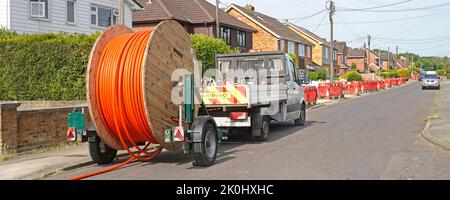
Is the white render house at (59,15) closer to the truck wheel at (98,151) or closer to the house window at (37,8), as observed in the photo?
the house window at (37,8)

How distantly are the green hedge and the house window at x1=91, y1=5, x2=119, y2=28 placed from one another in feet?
37.5

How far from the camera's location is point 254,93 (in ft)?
40.7

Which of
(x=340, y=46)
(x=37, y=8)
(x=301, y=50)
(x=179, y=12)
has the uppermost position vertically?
(x=340, y=46)

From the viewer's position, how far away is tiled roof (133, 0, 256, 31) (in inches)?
1566

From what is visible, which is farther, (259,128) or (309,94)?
(309,94)

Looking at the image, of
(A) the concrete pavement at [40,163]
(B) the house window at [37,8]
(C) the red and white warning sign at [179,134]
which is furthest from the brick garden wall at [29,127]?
(B) the house window at [37,8]

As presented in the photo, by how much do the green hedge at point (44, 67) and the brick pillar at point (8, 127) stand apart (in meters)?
5.79

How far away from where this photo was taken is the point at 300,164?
9180mm

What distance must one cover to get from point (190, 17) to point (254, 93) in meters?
31.3

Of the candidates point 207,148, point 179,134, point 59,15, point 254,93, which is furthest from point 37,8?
point 179,134

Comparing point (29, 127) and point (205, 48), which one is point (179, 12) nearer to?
point (205, 48)

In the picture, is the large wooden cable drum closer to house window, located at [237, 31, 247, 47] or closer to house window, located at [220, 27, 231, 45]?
house window, located at [220, 27, 231, 45]
